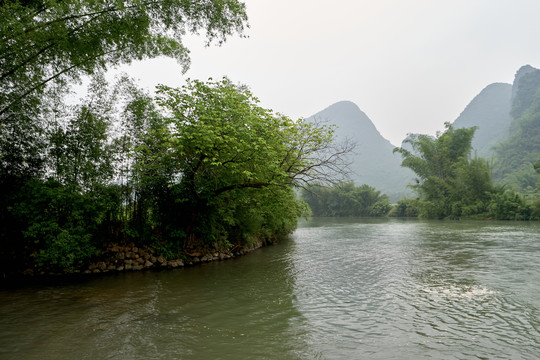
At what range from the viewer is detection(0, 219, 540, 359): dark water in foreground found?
4797mm

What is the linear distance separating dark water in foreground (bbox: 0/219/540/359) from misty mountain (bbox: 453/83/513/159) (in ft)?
522

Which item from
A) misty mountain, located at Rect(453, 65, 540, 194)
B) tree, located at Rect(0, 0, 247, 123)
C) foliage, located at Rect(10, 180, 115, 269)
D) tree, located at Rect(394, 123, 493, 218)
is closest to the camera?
tree, located at Rect(0, 0, 247, 123)

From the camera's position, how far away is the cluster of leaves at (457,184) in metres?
36.0

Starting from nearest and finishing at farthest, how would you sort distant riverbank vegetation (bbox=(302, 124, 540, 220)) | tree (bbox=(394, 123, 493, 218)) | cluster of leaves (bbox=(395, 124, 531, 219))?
distant riverbank vegetation (bbox=(302, 124, 540, 220))
cluster of leaves (bbox=(395, 124, 531, 219))
tree (bbox=(394, 123, 493, 218))

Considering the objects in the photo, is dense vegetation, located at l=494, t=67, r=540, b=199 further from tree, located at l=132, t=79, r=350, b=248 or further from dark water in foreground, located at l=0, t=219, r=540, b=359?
tree, located at l=132, t=79, r=350, b=248

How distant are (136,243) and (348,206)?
59.2 metres

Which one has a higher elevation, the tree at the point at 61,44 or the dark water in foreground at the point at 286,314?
the tree at the point at 61,44

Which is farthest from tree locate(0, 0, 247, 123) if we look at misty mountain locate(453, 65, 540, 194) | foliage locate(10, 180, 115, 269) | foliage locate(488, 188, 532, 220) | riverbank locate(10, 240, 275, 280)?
misty mountain locate(453, 65, 540, 194)

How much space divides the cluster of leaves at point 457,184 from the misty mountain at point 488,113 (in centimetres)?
11608

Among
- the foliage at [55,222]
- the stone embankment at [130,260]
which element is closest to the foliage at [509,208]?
the stone embankment at [130,260]

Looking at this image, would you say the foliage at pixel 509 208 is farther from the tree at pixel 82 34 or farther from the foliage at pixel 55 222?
the foliage at pixel 55 222

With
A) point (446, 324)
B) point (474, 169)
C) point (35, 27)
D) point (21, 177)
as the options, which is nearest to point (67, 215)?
point (21, 177)

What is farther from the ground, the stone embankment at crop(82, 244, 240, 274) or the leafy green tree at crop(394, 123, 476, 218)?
the leafy green tree at crop(394, 123, 476, 218)

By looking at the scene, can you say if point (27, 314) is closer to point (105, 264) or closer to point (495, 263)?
point (105, 264)
